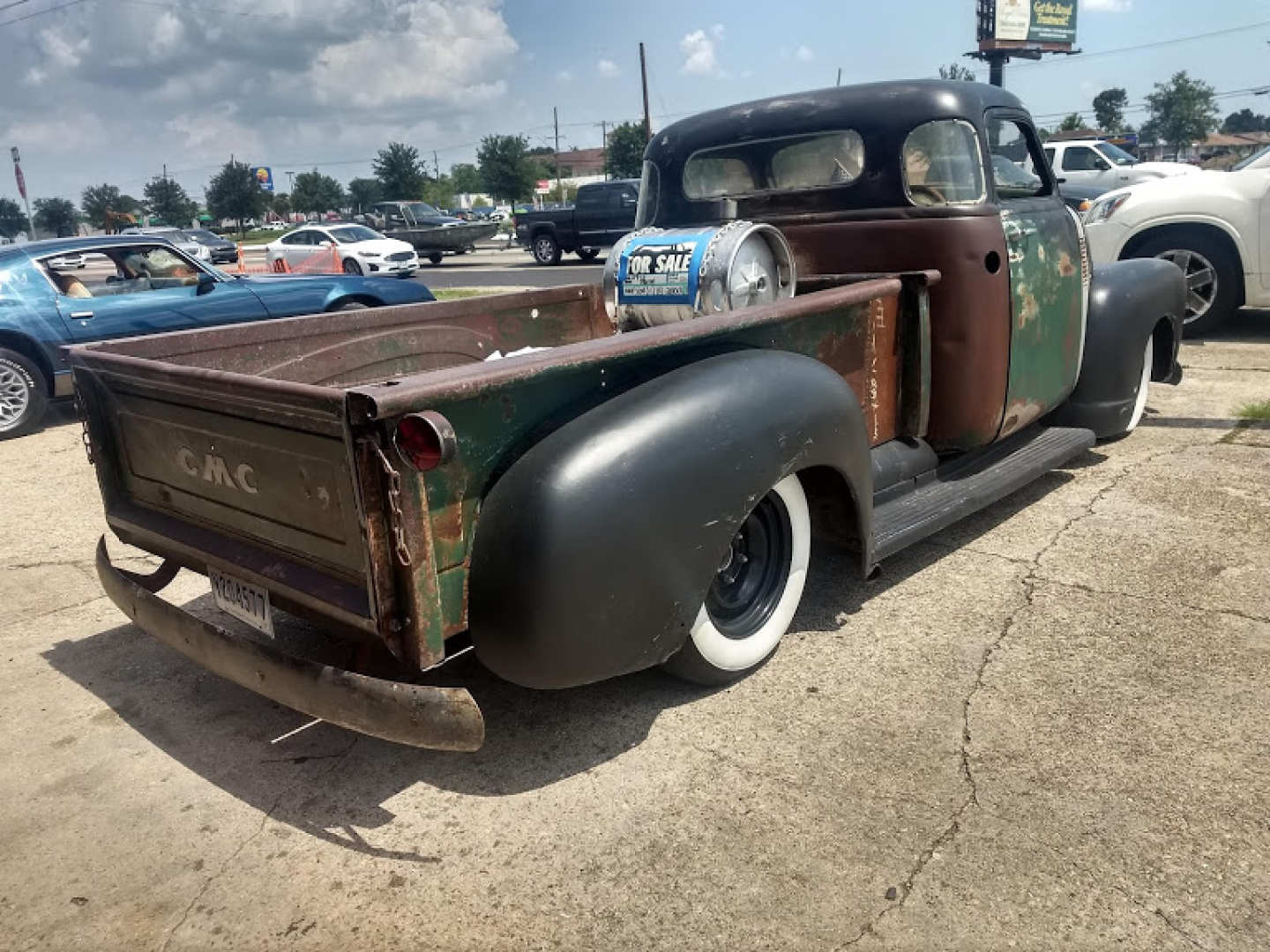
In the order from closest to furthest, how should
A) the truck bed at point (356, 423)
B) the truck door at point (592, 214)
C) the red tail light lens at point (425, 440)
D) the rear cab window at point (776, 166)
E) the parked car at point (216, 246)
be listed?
1. the red tail light lens at point (425, 440)
2. the truck bed at point (356, 423)
3. the rear cab window at point (776, 166)
4. the truck door at point (592, 214)
5. the parked car at point (216, 246)

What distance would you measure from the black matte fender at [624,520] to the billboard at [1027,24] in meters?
48.7

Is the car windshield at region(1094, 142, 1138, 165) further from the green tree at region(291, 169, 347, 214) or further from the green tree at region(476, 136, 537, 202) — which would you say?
the green tree at region(291, 169, 347, 214)

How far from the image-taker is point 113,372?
9.78 ft

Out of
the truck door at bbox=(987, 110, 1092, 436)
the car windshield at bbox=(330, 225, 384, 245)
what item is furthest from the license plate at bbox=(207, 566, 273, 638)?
the car windshield at bbox=(330, 225, 384, 245)

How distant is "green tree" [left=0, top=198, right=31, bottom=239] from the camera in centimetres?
8754

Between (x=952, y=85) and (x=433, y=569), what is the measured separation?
10.0 feet

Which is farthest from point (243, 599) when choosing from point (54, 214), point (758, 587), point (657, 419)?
point (54, 214)

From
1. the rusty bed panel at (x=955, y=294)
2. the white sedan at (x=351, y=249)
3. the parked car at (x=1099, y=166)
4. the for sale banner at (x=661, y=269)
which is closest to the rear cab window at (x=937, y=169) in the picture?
the rusty bed panel at (x=955, y=294)

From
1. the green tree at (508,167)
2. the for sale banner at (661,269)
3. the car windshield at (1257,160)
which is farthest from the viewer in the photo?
the green tree at (508,167)

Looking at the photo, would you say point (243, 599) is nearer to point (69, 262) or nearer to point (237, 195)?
point (69, 262)

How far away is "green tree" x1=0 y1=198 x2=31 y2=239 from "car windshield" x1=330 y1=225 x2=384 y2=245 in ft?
255

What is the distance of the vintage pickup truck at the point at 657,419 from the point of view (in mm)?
2301

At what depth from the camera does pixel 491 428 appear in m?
2.38

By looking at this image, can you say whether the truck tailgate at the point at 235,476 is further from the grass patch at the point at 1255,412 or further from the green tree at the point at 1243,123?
the green tree at the point at 1243,123
